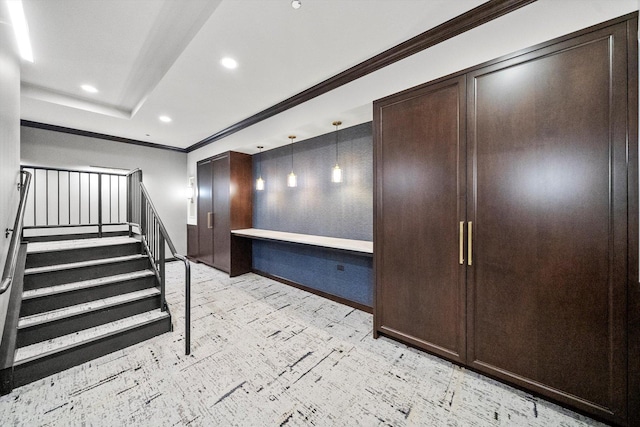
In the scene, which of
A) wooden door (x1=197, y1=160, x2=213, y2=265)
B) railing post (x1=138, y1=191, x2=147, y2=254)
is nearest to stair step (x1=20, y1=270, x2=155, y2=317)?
railing post (x1=138, y1=191, x2=147, y2=254)

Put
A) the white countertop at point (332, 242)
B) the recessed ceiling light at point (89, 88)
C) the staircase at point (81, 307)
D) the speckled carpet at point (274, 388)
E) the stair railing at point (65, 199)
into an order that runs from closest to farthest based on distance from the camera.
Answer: the speckled carpet at point (274, 388), the staircase at point (81, 307), the white countertop at point (332, 242), the recessed ceiling light at point (89, 88), the stair railing at point (65, 199)

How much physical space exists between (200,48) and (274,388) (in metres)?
3.16

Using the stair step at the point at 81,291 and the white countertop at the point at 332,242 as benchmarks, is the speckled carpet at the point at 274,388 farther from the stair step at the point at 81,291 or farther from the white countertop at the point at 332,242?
the white countertop at the point at 332,242

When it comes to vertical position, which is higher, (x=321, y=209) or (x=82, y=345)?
(x=321, y=209)

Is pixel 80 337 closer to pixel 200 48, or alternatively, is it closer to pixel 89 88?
pixel 200 48

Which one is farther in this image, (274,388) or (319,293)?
(319,293)

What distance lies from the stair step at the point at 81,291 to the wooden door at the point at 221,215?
181 cm

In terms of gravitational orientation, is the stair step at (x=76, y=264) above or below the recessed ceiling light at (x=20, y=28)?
below

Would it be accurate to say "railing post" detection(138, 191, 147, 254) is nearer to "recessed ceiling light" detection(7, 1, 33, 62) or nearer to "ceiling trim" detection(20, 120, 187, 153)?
"recessed ceiling light" detection(7, 1, 33, 62)

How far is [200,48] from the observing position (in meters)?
2.37

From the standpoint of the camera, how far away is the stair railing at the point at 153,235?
7.46 ft

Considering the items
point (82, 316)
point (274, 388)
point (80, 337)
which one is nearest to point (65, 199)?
point (82, 316)

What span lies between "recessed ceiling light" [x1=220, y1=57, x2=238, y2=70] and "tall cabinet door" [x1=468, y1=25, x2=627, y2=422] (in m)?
2.33

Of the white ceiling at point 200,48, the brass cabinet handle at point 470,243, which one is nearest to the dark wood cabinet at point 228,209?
the white ceiling at point 200,48
